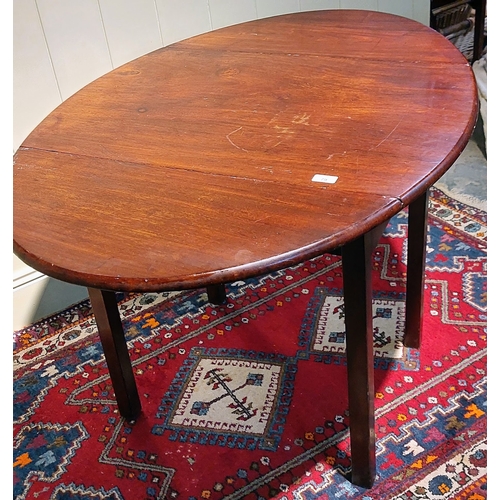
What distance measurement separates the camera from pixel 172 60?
1.59 meters

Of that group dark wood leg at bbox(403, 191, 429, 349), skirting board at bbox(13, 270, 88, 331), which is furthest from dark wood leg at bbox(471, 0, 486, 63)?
skirting board at bbox(13, 270, 88, 331)

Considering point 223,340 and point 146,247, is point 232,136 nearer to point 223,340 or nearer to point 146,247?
point 146,247

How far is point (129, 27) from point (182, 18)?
194 millimetres

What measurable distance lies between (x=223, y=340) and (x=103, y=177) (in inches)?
29.7

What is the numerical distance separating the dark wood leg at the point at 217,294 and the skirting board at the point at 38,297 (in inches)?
17.1

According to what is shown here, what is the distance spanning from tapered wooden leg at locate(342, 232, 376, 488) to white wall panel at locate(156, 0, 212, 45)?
1.20 m

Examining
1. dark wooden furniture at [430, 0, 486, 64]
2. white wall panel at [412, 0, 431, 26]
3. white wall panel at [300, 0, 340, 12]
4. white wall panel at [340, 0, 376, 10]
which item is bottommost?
dark wooden furniture at [430, 0, 486, 64]

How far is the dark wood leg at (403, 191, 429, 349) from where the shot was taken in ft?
4.62

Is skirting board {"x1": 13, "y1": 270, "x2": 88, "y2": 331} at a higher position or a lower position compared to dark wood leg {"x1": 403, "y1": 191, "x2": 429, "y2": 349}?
lower

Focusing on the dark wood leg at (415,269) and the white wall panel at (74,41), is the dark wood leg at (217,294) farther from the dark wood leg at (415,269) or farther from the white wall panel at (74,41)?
the white wall panel at (74,41)

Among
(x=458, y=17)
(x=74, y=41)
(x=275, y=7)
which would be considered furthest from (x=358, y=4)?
(x=74, y=41)

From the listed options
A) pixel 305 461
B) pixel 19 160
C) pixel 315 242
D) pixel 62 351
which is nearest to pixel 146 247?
pixel 315 242

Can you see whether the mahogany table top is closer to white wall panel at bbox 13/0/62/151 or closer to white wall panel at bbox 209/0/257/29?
white wall panel at bbox 13/0/62/151

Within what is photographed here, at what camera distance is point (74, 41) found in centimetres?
178
